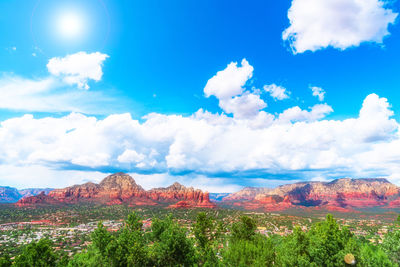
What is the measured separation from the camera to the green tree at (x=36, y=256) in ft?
83.6

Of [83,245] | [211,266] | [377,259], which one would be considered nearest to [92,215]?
[83,245]

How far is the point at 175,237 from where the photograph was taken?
30875 mm

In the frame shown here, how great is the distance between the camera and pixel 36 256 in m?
26.0

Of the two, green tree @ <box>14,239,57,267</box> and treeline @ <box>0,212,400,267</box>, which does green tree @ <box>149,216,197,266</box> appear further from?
green tree @ <box>14,239,57,267</box>

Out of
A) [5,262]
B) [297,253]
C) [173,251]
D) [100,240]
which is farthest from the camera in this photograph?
[100,240]

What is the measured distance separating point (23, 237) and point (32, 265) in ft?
318

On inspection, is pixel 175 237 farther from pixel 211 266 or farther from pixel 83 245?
pixel 83 245

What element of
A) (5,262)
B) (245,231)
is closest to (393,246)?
(245,231)

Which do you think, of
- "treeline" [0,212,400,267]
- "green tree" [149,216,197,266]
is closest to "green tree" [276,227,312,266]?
"treeline" [0,212,400,267]

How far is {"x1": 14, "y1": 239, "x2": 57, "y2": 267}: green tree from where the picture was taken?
83.6 ft

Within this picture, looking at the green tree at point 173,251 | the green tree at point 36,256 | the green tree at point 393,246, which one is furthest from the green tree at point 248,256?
the green tree at point 36,256

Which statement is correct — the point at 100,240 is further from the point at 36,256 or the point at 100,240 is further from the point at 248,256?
the point at 248,256

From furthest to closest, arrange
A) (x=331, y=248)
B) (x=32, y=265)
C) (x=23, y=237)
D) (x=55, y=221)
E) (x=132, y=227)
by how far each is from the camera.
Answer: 1. (x=55, y=221)
2. (x=23, y=237)
3. (x=132, y=227)
4. (x=331, y=248)
5. (x=32, y=265)

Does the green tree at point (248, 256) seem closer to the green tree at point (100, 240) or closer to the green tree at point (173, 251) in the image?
the green tree at point (173, 251)
